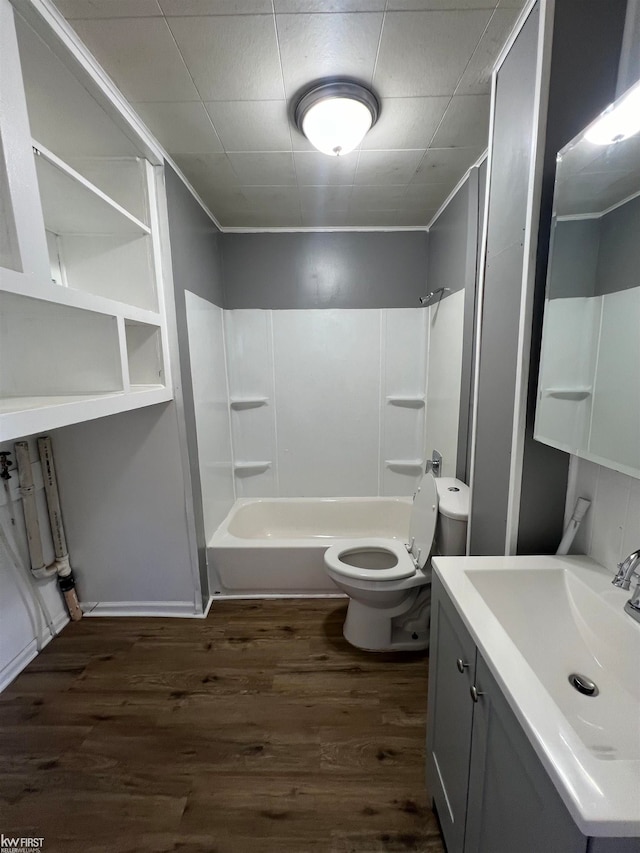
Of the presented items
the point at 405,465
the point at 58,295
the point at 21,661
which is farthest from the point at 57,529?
the point at 405,465

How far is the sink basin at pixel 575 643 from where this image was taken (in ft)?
2.42

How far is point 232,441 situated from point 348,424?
3.09ft

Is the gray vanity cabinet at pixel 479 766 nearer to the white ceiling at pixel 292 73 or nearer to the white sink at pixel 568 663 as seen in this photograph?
the white sink at pixel 568 663

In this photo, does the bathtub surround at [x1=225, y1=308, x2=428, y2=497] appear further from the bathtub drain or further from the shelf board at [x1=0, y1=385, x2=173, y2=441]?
the bathtub drain

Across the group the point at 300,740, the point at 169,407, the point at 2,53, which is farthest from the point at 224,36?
the point at 300,740

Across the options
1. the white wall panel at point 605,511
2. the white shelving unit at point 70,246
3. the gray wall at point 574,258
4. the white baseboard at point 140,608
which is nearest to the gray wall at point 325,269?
the white shelving unit at point 70,246

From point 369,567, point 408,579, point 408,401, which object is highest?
point 408,401

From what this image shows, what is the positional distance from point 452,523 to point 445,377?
1027 mm

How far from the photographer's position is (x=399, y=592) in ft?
5.64

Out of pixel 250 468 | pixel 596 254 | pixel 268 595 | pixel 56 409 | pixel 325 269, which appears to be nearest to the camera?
pixel 596 254

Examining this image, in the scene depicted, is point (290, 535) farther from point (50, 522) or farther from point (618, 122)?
point (618, 122)

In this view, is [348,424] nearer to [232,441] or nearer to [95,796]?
[232,441]

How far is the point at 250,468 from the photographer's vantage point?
2.85 m

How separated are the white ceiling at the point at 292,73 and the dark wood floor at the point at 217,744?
2461 mm
